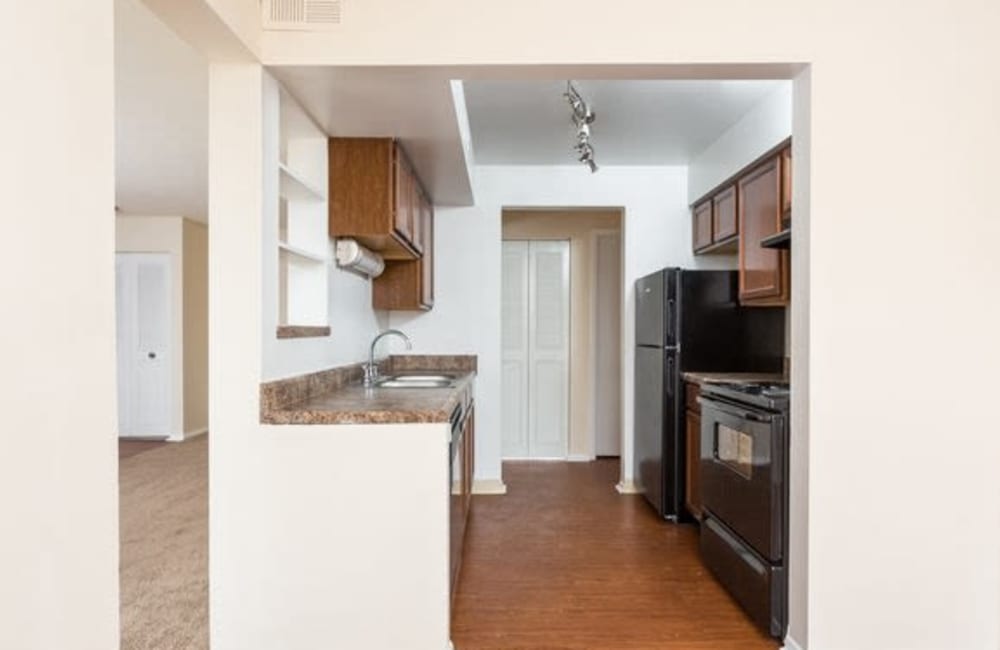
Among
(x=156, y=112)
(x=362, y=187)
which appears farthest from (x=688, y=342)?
(x=156, y=112)

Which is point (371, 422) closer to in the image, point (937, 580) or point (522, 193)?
point (937, 580)

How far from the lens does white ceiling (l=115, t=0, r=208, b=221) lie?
244 centimetres

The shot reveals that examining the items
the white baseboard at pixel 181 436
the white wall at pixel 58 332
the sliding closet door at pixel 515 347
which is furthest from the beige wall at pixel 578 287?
the white wall at pixel 58 332

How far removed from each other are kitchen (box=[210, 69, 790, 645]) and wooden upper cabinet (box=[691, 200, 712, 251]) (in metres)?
0.11

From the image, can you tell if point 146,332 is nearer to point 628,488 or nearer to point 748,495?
point 628,488

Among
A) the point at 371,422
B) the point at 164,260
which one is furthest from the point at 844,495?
the point at 164,260

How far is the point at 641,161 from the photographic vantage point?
13.7 feet

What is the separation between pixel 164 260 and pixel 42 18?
5702mm

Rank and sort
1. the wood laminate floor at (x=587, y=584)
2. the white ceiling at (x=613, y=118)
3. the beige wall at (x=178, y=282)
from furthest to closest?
the beige wall at (x=178, y=282) → the white ceiling at (x=613, y=118) → the wood laminate floor at (x=587, y=584)

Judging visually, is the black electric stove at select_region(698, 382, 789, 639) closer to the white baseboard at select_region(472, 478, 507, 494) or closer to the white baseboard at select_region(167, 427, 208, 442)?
the white baseboard at select_region(472, 478, 507, 494)

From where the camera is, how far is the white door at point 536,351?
548cm

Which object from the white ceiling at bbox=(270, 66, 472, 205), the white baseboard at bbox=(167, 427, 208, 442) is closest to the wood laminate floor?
the white ceiling at bbox=(270, 66, 472, 205)

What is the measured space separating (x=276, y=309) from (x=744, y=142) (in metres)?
2.68

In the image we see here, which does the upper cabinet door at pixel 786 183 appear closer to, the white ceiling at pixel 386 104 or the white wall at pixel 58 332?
the white ceiling at pixel 386 104
